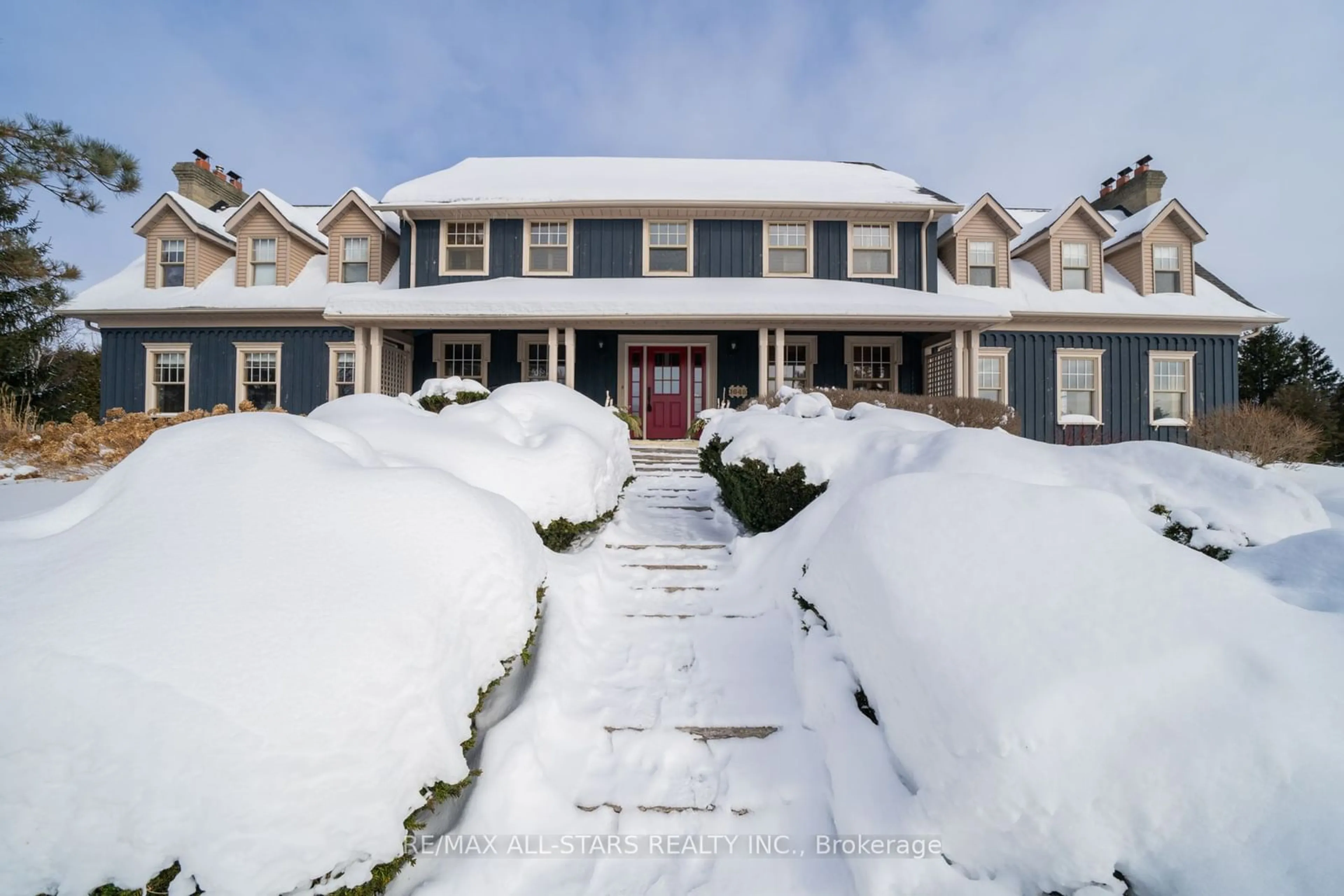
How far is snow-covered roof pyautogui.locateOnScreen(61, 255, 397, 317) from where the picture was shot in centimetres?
1228

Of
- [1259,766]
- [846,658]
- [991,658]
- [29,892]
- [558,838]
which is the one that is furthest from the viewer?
[846,658]

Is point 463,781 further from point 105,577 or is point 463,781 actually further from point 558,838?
point 105,577

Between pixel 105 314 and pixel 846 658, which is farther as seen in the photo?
pixel 105 314

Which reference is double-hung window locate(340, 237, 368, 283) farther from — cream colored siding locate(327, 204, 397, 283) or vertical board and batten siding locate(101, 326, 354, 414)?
vertical board and batten siding locate(101, 326, 354, 414)

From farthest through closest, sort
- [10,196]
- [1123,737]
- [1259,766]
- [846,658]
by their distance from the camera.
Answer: [10,196] → [846,658] → [1123,737] → [1259,766]

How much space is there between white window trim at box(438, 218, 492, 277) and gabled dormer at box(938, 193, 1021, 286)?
364 inches

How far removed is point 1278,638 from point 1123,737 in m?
0.61

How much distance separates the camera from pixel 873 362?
12875 mm

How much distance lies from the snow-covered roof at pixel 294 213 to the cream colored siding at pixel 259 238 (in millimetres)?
169

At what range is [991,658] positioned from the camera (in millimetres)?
1825

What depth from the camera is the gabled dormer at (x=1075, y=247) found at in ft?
42.8

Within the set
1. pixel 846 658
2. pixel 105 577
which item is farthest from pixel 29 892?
pixel 846 658

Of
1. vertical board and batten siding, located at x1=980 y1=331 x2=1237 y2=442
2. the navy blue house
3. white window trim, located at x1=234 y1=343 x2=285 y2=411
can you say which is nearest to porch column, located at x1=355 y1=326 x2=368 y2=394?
the navy blue house

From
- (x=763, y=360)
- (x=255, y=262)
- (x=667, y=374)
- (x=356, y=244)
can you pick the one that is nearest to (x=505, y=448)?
(x=763, y=360)
